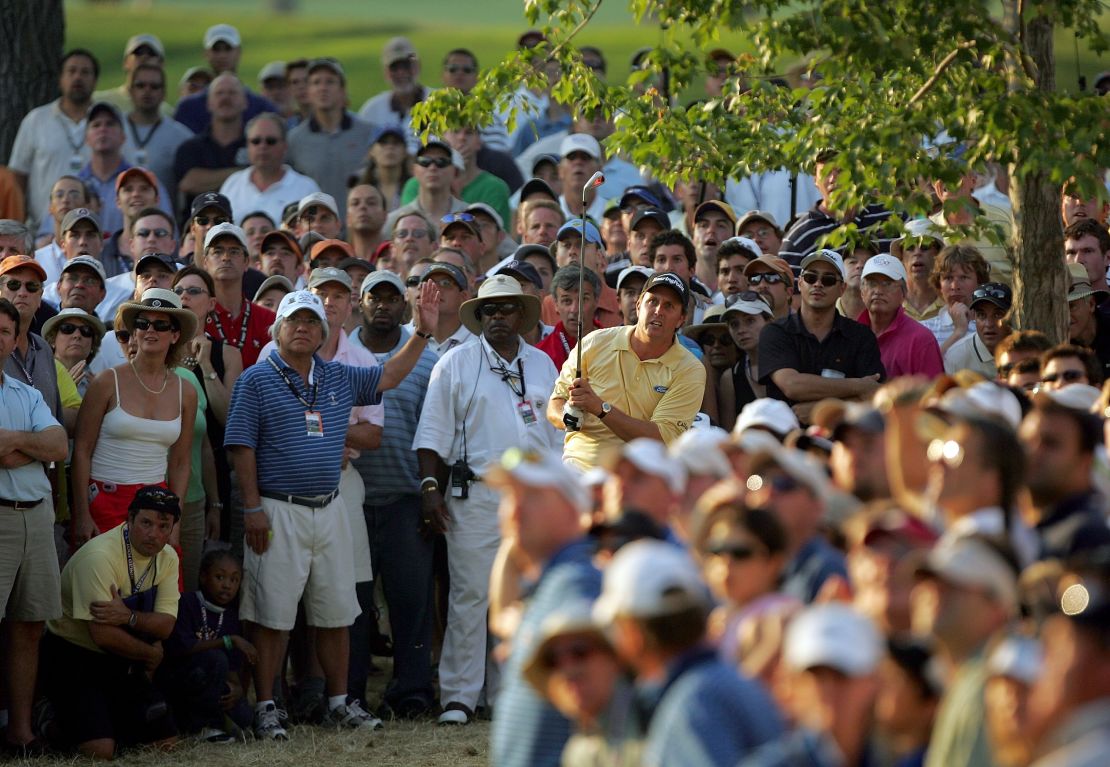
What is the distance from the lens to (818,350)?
35.1 feet

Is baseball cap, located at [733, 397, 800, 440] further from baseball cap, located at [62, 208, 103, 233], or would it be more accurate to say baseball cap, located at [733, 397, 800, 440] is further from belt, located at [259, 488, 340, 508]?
baseball cap, located at [62, 208, 103, 233]

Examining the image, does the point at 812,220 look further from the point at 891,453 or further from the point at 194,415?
the point at 891,453

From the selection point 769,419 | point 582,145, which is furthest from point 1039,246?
point 582,145

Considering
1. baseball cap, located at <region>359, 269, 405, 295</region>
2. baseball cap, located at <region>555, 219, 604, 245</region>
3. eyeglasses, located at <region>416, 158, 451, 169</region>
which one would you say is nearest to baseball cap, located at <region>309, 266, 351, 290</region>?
baseball cap, located at <region>359, 269, 405, 295</region>

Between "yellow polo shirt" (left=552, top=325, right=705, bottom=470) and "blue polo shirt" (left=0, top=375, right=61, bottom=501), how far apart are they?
2.82 meters

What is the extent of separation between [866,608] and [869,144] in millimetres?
4215

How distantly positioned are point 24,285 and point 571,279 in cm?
336

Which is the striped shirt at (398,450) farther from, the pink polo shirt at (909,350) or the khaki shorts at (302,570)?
the pink polo shirt at (909,350)

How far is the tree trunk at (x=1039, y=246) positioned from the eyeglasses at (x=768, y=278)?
243 cm

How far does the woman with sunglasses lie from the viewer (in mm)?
10344

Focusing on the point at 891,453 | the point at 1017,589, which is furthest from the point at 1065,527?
the point at 1017,589

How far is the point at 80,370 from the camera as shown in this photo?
1105 centimetres

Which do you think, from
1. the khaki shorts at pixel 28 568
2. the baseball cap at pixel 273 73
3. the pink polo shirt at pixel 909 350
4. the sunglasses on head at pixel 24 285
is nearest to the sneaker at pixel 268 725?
the khaki shorts at pixel 28 568

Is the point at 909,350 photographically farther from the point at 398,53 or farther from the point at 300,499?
the point at 398,53
